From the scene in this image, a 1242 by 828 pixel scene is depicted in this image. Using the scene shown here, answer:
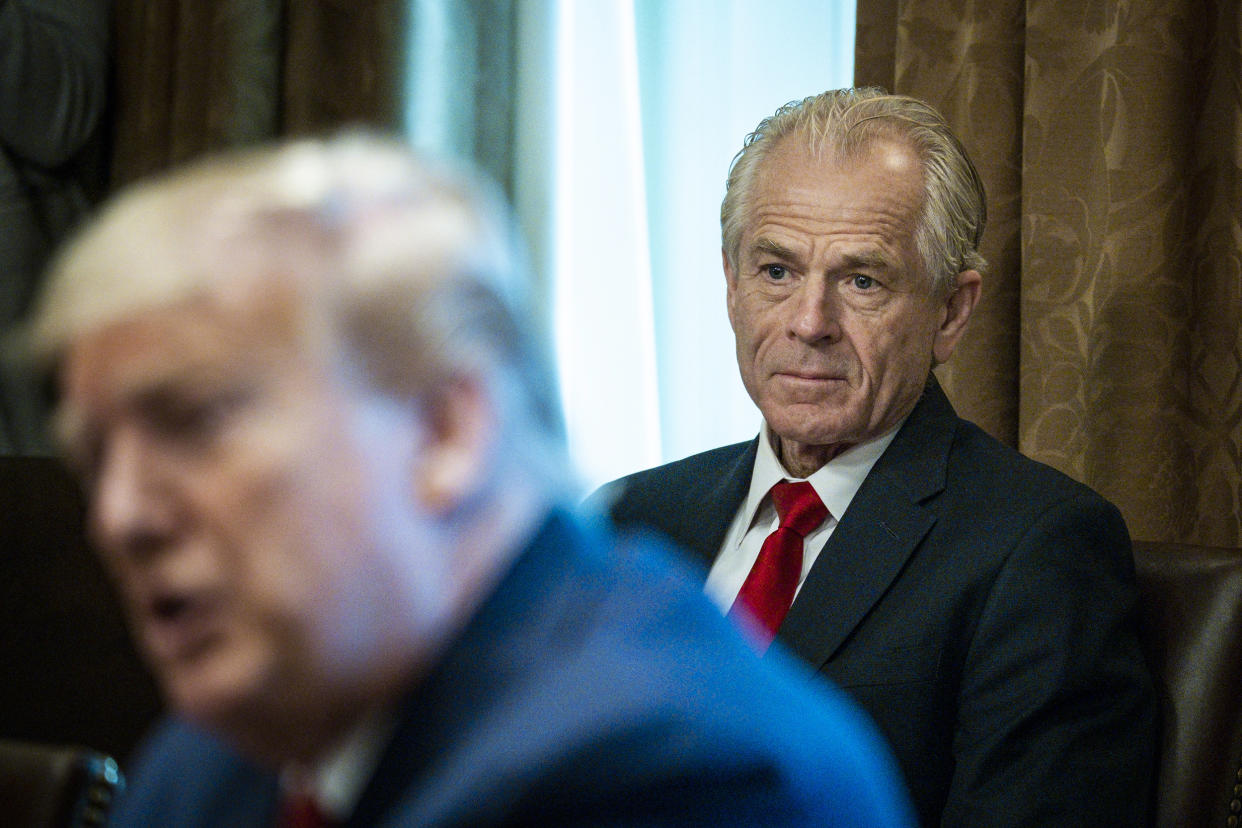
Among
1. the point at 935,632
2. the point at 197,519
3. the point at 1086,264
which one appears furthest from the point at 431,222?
the point at 1086,264

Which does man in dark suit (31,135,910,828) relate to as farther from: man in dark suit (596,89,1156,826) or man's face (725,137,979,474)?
man's face (725,137,979,474)

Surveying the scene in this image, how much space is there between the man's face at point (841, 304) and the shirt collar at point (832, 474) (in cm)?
2

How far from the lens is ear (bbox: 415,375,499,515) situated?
546mm

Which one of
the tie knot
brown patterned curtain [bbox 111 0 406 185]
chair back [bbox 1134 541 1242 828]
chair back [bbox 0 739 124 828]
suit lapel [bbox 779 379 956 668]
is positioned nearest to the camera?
chair back [bbox 0 739 124 828]

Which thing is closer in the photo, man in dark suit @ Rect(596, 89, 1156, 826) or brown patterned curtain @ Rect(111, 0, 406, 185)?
man in dark suit @ Rect(596, 89, 1156, 826)

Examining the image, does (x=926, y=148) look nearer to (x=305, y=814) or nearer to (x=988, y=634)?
(x=988, y=634)

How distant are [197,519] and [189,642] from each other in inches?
1.9

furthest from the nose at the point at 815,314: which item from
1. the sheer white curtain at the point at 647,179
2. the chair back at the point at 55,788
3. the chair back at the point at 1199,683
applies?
the chair back at the point at 55,788

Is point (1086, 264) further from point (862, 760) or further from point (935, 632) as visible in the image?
point (862, 760)

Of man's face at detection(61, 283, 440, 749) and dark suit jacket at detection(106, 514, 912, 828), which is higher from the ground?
man's face at detection(61, 283, 440, 749)

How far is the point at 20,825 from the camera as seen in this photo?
1001 mm

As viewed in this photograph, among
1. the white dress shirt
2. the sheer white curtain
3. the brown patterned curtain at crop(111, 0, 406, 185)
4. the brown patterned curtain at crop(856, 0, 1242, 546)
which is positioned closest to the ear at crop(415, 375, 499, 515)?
the white dress shirt

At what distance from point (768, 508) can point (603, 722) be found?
1.29 m

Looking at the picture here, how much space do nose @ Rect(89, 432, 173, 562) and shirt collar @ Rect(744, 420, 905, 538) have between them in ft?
4.19
